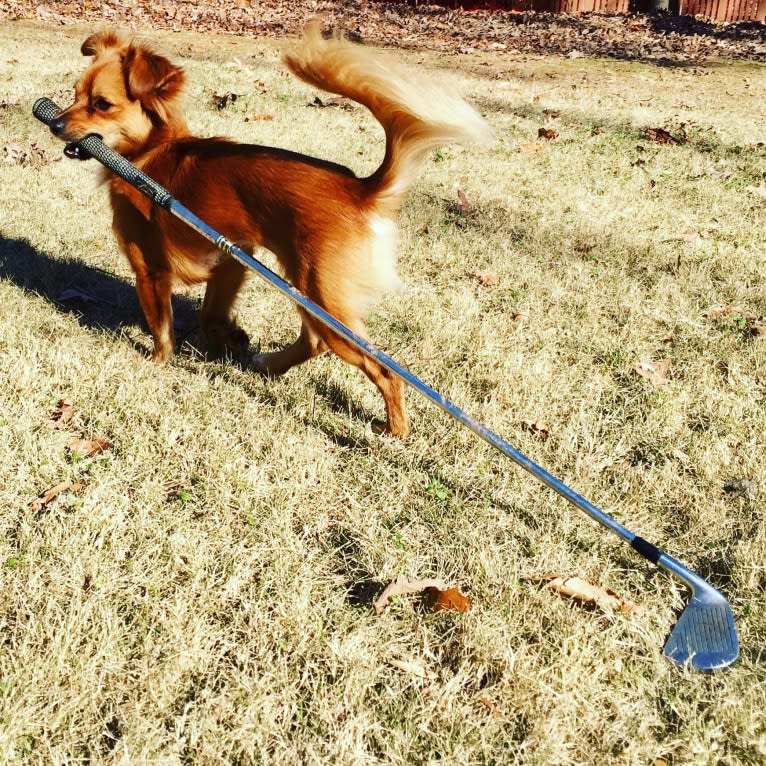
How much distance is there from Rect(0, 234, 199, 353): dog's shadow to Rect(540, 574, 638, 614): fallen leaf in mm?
2469

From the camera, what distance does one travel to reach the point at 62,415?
10.2 feet

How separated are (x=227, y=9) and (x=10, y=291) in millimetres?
17429

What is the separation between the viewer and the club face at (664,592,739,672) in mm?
2117

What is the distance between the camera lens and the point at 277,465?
115 inches

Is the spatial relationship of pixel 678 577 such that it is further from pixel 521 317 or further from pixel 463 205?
pixel 463 205

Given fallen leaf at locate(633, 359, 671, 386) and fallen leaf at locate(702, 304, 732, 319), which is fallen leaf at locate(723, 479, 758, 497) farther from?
fallen leaf at locate(702, 304, 732, 319)

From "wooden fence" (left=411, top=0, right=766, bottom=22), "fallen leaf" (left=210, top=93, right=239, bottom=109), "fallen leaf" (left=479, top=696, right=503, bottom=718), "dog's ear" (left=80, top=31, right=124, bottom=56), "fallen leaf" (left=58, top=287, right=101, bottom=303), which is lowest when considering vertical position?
"fallen leaf" (left=479, top=696, right=503, bottom=718)

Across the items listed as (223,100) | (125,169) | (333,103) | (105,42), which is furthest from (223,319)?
(333,103)

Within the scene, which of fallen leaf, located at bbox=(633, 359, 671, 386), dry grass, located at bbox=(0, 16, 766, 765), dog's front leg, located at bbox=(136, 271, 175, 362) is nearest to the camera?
dry grass, located at bbox=(0, 16, 766, 765)

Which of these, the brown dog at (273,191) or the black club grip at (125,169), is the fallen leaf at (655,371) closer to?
the brown dog at (273,191)

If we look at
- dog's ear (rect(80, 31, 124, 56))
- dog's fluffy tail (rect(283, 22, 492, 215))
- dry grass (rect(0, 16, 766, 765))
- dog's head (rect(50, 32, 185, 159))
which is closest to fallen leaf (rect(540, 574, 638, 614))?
dry grass (rect(0, 16, 766, 765))

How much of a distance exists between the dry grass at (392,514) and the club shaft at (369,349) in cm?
19

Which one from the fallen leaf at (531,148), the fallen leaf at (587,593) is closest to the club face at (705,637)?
the fallen leaf at (587,593)

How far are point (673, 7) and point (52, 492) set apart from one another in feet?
73.8
